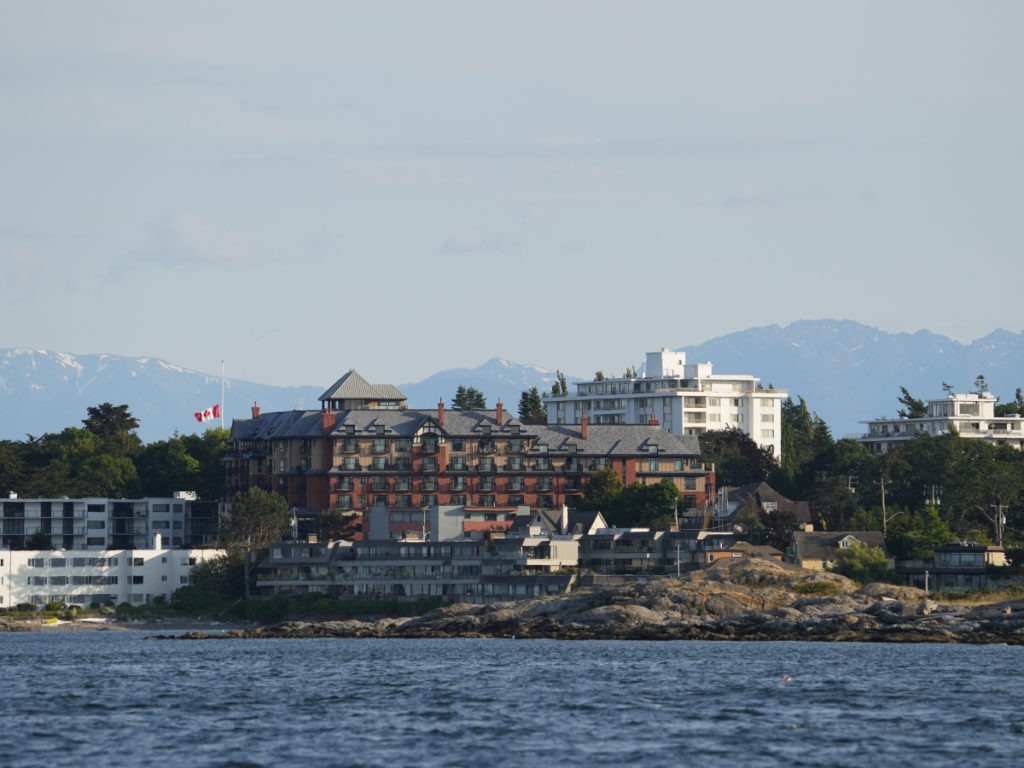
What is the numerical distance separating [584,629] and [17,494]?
83.5m

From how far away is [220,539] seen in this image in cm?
17862

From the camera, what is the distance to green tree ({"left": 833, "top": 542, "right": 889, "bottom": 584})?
15412 centimetres

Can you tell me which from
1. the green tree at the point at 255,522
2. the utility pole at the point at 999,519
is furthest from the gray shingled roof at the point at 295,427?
the utility pole at the point at 999,519

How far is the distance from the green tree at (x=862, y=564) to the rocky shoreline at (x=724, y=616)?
4.65 meters

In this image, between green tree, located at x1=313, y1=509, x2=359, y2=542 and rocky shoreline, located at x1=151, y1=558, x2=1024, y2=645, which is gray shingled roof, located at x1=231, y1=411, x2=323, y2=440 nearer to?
green tree, located at x1=313, y1=509, x2=359, y2=542

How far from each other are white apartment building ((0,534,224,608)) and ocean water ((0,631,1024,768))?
188 feet

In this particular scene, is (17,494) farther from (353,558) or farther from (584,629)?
(584,629)

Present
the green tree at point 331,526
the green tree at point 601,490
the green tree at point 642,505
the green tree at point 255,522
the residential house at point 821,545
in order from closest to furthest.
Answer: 1. the residential house at point 821,545
2. the green tree at point 255,522
3. the green tree at point 642,505
4. the green tree at point 331,526
5. the green tree at point 601,490

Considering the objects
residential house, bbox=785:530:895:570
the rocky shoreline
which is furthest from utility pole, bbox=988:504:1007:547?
the rocky shoreline

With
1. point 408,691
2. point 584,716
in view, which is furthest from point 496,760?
point 408,691

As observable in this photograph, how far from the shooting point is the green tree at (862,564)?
6068 inches

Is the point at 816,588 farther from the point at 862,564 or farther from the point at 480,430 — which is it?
the point at 480,430

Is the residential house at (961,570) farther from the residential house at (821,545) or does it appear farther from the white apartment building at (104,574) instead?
the white apartment building at (104,574)

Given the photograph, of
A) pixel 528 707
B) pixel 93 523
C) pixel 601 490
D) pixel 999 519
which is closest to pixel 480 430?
pixel 601 490
